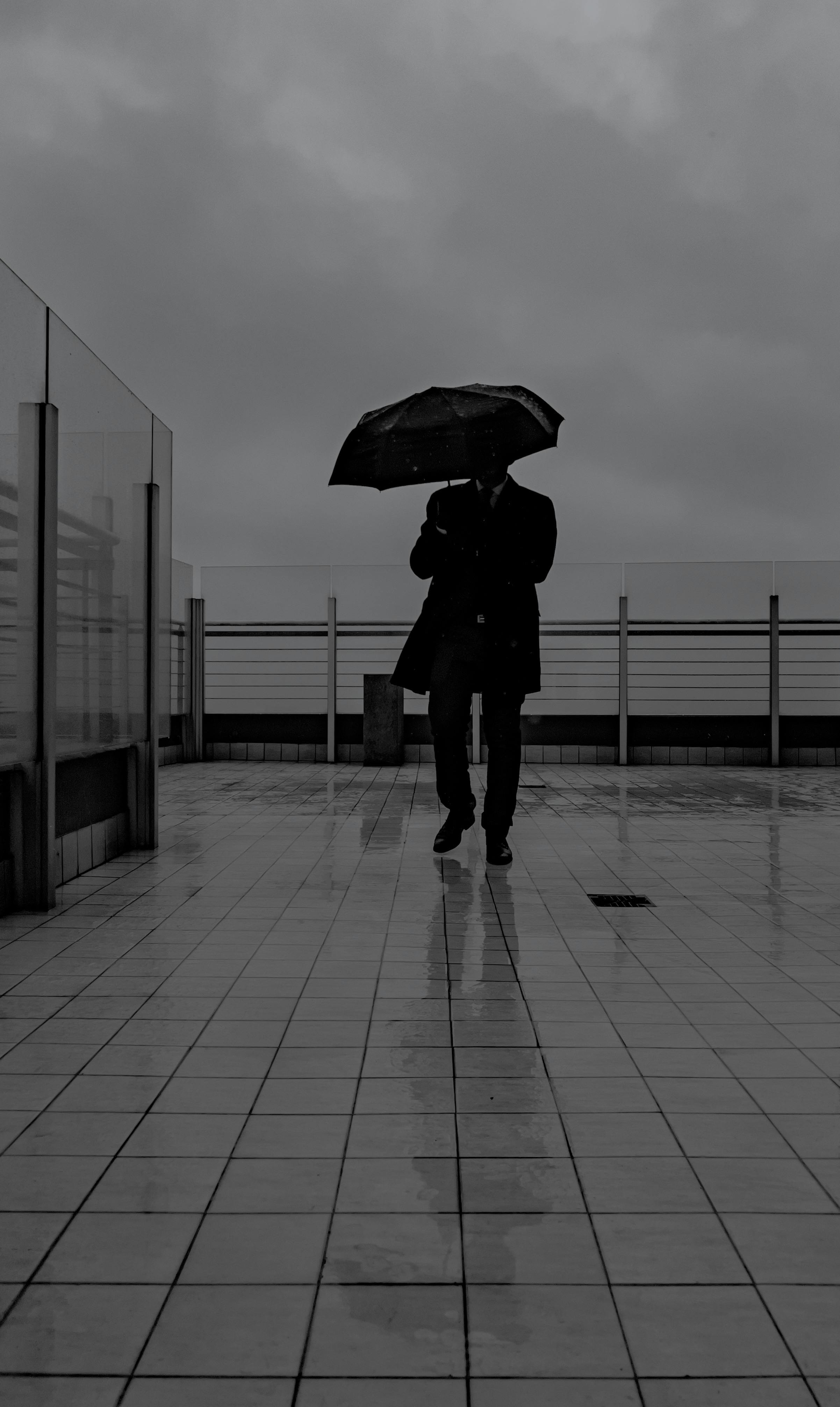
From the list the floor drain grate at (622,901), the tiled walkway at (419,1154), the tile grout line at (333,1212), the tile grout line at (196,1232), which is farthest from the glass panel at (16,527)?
the floor drain grate at (622,901)

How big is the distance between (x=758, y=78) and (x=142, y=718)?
12.5 m

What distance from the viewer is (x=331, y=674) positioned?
1375 cm

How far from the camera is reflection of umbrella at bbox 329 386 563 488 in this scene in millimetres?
5465

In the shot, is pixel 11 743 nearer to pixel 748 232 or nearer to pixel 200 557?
pixel 200 557

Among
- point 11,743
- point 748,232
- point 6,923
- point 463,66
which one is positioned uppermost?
point 463,66

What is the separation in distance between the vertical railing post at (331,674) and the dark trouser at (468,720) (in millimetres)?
7922

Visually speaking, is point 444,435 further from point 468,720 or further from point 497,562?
point 468,720

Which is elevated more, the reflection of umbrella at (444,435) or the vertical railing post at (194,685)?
the reflection of umbrella at (444,435)

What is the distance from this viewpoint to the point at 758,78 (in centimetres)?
1393

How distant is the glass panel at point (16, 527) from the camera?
399 cm

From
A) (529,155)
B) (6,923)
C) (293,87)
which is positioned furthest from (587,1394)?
(529,155)

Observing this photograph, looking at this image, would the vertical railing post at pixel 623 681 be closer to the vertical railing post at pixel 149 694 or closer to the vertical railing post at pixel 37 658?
the vertical railing post at pixel 149 694

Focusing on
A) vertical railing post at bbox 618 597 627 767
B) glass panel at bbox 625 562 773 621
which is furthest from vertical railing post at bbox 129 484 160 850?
glass panel at bbox 625 562 773 621

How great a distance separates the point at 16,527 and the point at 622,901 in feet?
8.86
